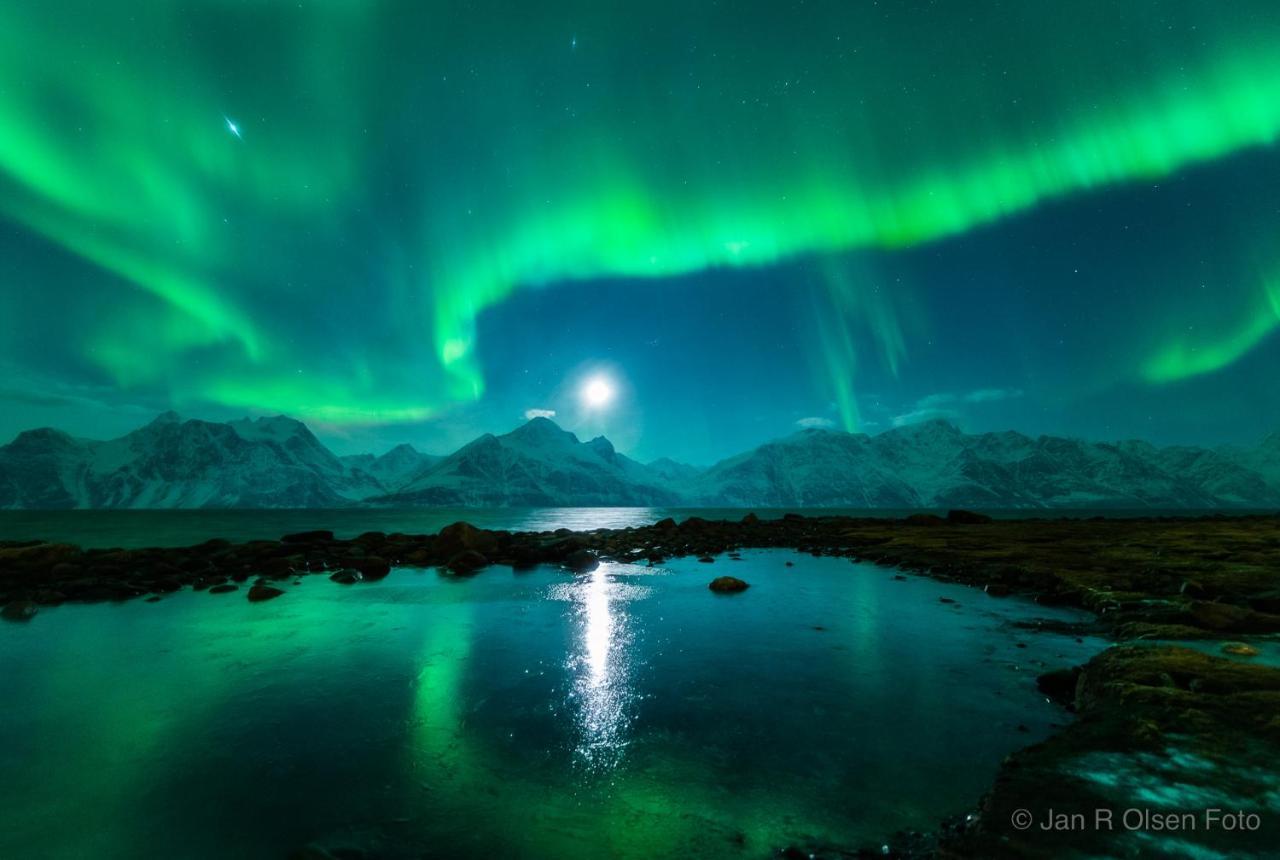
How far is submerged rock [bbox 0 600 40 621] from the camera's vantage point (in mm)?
21734

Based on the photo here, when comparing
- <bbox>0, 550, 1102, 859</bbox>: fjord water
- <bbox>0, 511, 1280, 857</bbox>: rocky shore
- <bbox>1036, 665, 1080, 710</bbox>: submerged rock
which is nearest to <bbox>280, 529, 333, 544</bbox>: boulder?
<bbox>0, 511, 1280, 857</bbox>: rocky shore

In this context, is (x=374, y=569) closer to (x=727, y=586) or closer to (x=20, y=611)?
(x=20, y=611)

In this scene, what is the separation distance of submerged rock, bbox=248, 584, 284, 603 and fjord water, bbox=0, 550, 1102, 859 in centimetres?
358

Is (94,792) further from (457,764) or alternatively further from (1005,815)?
(1005,815)

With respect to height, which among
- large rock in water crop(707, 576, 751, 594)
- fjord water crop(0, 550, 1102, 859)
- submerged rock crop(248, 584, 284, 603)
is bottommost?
fjord water crop(0, 550, 1102, 859)

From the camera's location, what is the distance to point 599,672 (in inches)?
585

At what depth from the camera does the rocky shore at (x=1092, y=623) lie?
657cm

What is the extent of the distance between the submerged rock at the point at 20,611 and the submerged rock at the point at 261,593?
760 cm

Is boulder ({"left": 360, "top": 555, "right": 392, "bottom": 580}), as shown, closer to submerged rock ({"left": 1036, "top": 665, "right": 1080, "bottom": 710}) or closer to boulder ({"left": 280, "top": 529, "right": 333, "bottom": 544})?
boulder ({"left": 280, "top": 529, "right": 333, "bottom": 544})

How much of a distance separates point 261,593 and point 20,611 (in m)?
8.78

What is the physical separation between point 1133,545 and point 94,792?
55.7 meters

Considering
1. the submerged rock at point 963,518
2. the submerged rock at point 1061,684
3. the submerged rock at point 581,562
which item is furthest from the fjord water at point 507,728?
the submerged rock at point 963,518

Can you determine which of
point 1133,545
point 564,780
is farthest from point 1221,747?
point 1133,545

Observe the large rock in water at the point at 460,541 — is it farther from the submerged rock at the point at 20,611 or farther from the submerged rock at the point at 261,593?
the submerged rock at the point at 20,611
